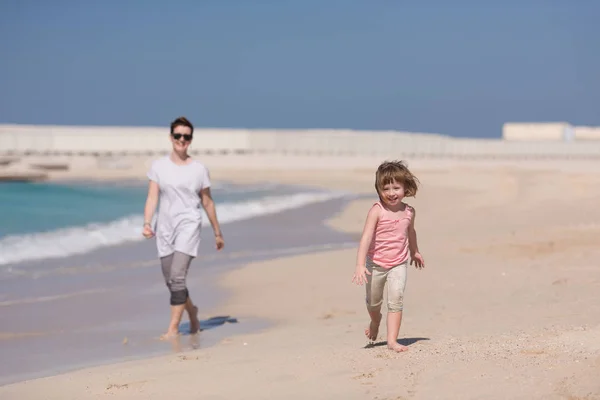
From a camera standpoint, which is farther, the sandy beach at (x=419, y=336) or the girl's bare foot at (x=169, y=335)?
the girl's bare foot at (x=169, y=335)

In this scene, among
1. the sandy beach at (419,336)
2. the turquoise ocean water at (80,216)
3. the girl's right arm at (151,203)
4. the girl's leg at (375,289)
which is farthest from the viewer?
the turquoise ocean water at (80,216)

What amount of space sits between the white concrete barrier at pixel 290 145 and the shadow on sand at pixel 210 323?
5247 centimetres

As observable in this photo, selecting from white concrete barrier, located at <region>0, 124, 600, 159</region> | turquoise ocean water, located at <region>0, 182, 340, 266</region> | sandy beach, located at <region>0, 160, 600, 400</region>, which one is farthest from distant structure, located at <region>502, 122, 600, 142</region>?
sandy beach, located at <region>0, 160, 600, 400</region>

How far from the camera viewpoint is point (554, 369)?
15.3 feet

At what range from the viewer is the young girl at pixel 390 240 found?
18.5 feet

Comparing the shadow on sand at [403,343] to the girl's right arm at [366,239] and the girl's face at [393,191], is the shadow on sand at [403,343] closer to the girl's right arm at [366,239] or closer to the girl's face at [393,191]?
the girl's right arm at [366,239]

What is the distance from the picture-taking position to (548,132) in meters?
76.7

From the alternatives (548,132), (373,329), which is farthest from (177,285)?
(548,132)

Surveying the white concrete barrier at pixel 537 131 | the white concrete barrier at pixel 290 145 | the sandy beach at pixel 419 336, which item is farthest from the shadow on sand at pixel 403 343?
the white concrete barrier at pixel 537 131

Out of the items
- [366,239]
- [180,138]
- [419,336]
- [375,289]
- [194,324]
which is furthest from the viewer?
[194,324]

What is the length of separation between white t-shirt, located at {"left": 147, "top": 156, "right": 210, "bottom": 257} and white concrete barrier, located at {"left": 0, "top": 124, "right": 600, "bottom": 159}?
175ft

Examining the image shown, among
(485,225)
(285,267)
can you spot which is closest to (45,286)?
(285,267)

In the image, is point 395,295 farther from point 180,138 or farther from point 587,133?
point 587,133

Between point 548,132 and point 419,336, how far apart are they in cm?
7307
